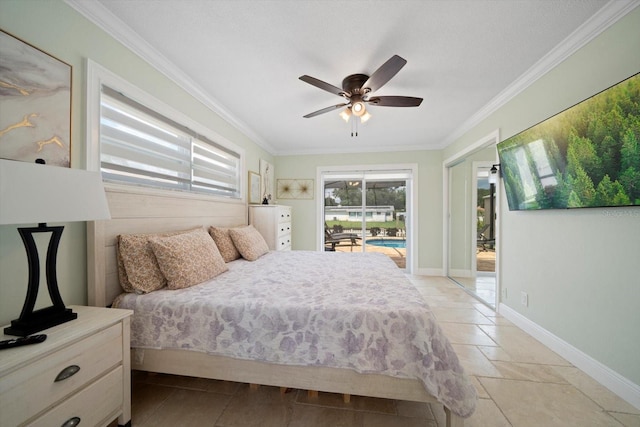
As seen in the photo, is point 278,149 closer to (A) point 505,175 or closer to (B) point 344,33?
(B) point 344,33

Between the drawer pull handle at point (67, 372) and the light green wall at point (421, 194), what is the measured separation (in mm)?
3999

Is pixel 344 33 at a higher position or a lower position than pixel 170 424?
higher

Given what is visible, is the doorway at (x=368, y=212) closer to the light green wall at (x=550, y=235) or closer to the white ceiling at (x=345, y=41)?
the white ceiling at (x=345, y=41)

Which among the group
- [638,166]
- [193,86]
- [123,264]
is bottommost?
[123,264]

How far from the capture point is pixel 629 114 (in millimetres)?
1381

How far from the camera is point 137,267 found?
5.21ft

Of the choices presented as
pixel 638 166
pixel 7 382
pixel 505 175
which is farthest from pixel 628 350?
pixel 7 382

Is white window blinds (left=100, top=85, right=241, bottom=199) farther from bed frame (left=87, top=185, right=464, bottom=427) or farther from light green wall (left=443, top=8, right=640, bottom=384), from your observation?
light green wall (left=443, top=8, right=640, bottom=384)

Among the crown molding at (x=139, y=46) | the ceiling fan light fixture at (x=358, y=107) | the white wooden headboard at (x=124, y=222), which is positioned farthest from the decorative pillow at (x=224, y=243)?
the ceiling fan light fixture at (x=358, y=107)

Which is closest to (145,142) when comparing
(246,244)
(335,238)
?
(246,244)

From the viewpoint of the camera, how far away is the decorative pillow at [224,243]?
2523mm

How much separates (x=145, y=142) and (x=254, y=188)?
2.05 meters

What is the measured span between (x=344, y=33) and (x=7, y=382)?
245 cm

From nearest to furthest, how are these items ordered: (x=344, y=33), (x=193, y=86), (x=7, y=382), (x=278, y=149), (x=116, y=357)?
(x=7, y=382)
(x=116, y=357)
(x=344, y=33)
(x=193, y=86)
(x=278, y=149)
